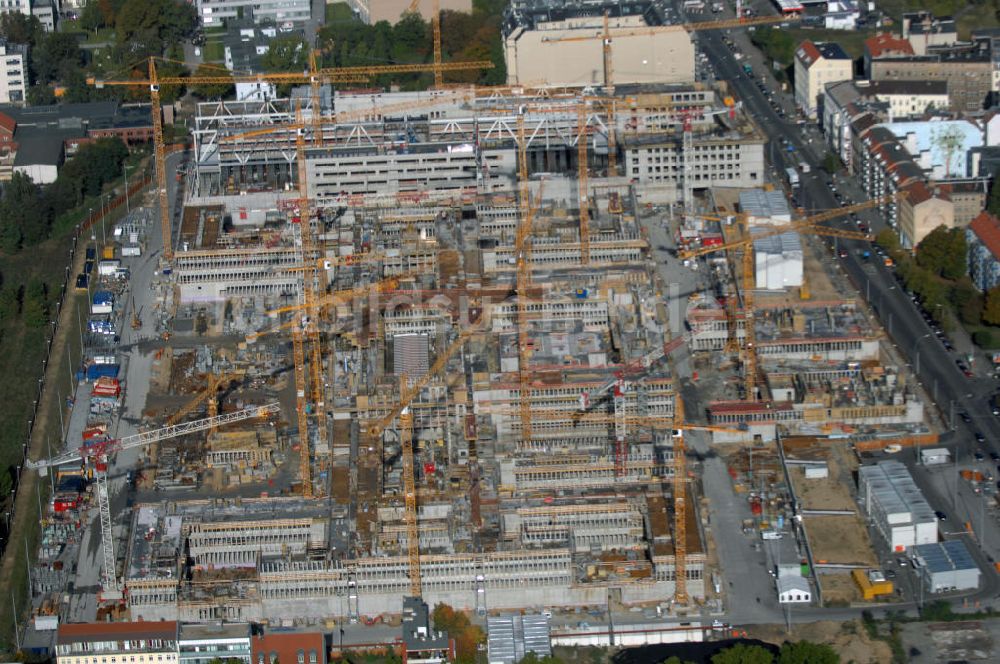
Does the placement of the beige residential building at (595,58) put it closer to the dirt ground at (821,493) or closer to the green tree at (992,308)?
the green tree at (992,308)

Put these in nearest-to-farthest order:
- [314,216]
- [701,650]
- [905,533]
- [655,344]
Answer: [701,650] → [905,533] → [655,344] → [314,216]

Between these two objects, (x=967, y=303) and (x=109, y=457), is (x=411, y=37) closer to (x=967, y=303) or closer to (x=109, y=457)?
(x=967, y=303)

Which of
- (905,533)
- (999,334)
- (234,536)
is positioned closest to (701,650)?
(905,533)

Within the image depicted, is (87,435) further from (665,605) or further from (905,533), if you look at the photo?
(905,533)

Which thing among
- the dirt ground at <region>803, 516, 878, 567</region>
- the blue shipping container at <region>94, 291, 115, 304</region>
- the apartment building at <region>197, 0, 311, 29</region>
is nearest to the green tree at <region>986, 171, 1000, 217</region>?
the dirt ground at <region>803, 516, 878, 567</region>

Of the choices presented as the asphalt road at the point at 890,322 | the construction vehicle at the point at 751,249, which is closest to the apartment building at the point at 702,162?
the asphalt road at the point at 890,322

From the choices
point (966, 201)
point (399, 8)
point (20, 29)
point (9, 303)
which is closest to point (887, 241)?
point (966, 201)
